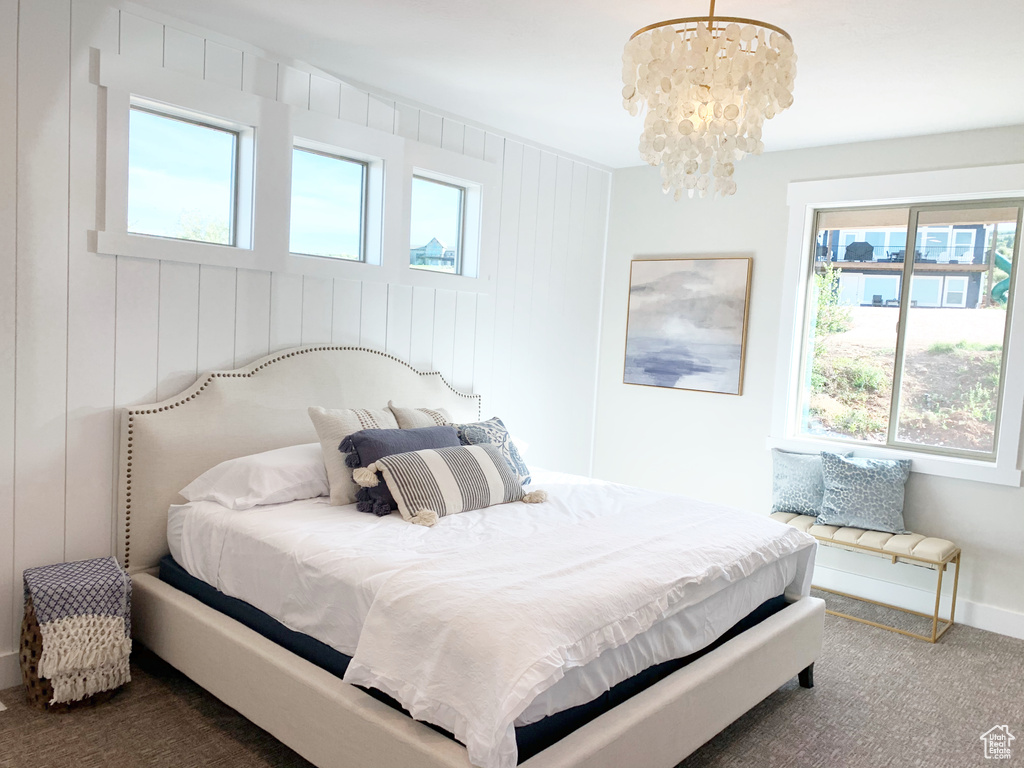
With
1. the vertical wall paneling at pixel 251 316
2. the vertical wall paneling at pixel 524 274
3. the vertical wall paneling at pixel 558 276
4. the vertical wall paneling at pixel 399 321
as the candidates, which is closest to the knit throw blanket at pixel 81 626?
the vertical wall paneling at pixel 251 316

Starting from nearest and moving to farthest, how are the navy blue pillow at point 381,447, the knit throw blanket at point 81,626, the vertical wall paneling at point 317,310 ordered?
1. the knit throw blanket at point 81,626
2. the navy blue pillow at point 381,447
3. the vertical wall paneling at point 317,310

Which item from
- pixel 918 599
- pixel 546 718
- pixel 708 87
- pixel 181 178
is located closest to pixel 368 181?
pixel 181 178

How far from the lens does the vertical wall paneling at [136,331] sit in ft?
9.46

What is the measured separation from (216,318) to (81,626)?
125 cm

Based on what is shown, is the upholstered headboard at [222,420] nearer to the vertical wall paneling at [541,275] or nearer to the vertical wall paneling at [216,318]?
the vertical wall paneling at [216,318]

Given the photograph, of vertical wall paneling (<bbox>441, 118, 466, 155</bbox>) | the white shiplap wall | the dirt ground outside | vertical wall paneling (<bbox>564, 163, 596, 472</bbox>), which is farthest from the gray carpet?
vertical wall paneling (<bbox>441, 118, 466, 155</bbox>)

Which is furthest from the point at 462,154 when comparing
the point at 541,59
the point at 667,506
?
the point at 667,506

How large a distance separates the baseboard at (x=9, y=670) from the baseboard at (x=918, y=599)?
3.79m

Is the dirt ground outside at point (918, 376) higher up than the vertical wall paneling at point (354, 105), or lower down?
lower down

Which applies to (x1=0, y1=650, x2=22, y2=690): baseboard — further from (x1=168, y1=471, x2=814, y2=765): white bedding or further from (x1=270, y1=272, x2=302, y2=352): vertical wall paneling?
(x1=270, y1=272, x2=302, y2=352): vertical wall paneling

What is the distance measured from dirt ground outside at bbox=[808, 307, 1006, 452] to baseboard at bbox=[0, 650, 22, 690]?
13.1 feet

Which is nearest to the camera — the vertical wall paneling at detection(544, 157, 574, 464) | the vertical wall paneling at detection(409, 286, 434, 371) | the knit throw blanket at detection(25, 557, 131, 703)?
the knit throw blanket at detection(25, 557, 131, 703)

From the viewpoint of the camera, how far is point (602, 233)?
511 cm

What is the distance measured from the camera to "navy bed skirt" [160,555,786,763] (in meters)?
1.95
